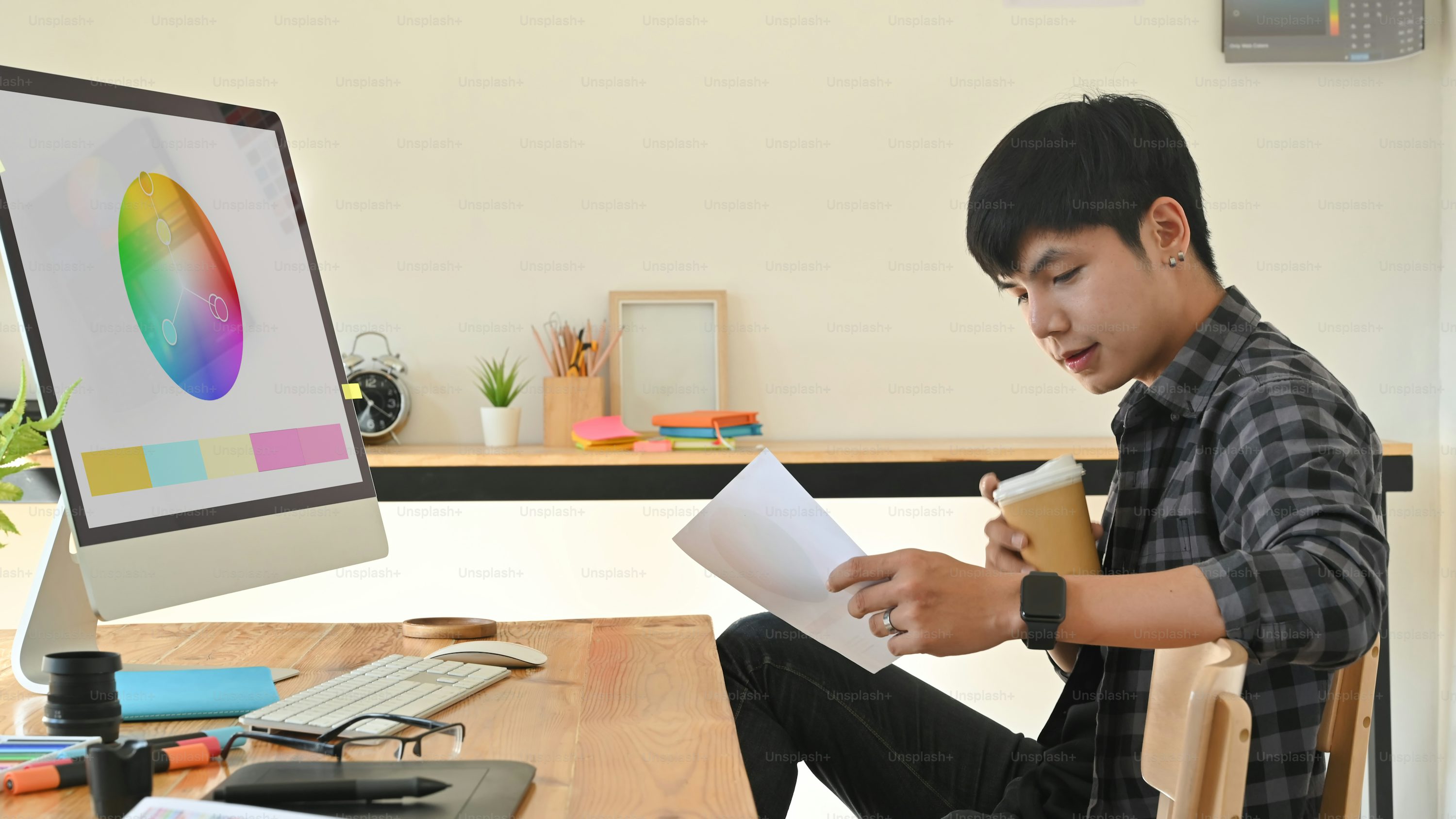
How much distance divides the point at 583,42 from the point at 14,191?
1776 millimetres

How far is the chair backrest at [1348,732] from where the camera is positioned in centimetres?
79

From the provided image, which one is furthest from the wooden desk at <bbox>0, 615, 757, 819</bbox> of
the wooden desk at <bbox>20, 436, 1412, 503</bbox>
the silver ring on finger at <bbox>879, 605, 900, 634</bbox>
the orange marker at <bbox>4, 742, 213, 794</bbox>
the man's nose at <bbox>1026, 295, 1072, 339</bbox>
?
the wooden desk at <bbox>20, 436, 1412, 503</bbox>

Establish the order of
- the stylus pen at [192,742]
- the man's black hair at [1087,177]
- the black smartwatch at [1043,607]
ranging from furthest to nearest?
the man's black hair at [1087,177] < the black smartwatch at [1043,607] < the stylus pen at [192,742]

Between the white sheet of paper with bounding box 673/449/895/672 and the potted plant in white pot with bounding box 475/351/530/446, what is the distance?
148 centimetres

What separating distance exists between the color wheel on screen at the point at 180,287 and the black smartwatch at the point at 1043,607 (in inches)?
29.6

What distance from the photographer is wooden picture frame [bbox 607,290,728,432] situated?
2451mm

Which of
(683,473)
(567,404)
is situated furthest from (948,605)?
(567,404)

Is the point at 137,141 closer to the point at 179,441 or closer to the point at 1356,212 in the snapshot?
the point at 179,441

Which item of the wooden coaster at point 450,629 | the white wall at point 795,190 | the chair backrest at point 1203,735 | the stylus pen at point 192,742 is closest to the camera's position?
the chair backrest at point 1203,735

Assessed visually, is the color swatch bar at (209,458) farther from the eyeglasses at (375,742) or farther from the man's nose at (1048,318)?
the man's nose at (1048,318)

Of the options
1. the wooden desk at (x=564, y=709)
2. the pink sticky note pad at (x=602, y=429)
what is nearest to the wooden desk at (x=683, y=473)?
the pink sticky note pad at (x=602, y=429)

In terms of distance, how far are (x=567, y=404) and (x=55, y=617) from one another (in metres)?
1.48

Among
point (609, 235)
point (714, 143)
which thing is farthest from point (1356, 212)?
point (609, 235)

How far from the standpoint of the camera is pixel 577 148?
2.47 metres
